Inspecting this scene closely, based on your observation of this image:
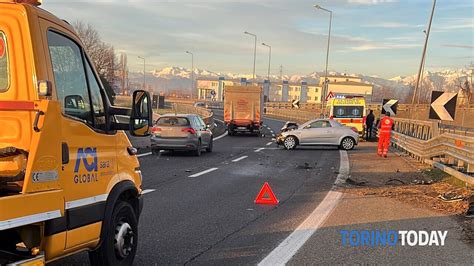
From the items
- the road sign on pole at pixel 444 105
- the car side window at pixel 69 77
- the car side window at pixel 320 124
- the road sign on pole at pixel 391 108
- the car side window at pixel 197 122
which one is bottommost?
the car side window at pixel 320 124

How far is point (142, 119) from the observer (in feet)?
14.9

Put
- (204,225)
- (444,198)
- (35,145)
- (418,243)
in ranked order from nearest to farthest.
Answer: (35,145) → (418,243) → (204,225) → (444,198)

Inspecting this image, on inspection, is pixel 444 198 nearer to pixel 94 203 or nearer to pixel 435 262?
pixel 435 262

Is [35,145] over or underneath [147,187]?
over

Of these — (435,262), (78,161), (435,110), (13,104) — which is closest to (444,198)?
(435,110)

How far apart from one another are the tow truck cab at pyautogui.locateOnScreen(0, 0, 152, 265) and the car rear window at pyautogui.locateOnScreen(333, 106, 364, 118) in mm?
25018

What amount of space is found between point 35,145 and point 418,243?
16.7ft

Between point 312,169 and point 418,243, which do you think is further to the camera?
point 312,169

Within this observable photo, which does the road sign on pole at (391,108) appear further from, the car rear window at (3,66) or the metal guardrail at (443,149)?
the car rear window at (3,66)

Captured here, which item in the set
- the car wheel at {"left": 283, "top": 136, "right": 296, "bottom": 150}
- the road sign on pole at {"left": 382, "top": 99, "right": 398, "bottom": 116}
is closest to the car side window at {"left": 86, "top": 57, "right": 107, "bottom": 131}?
the car wheel at {"left": 283, "top": 136, "right": 296, "bottom": 150}

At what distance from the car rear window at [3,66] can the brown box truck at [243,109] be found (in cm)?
2666

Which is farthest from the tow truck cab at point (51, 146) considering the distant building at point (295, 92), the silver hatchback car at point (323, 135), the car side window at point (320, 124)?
the distant building at point (295, 92)

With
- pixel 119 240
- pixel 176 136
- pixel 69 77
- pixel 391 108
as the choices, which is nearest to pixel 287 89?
pixel 391 108

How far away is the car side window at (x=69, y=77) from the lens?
12.5 ft
